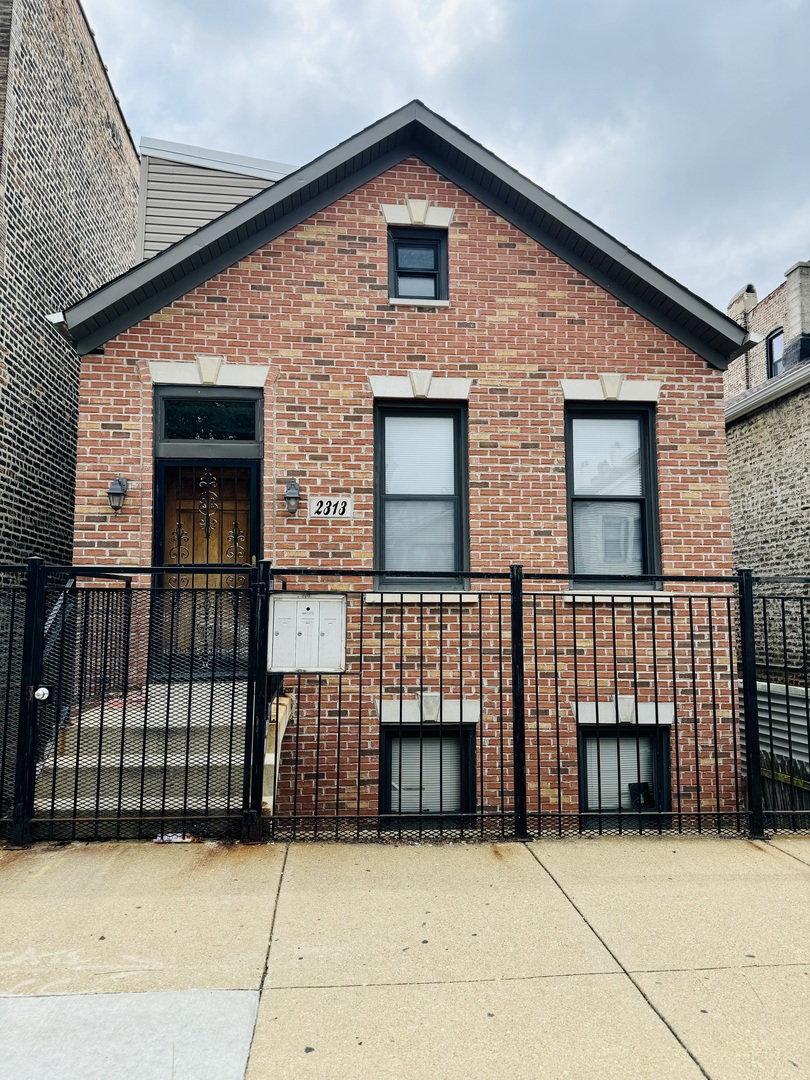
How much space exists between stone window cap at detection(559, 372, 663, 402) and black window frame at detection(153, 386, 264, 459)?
3132 mm

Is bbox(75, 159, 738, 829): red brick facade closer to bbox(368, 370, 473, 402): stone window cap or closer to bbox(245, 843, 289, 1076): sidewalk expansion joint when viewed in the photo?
bbox(368, 370, 473, 402): stone window cap

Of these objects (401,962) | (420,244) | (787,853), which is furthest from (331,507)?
(787,853)

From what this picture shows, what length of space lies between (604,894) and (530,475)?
4090mm

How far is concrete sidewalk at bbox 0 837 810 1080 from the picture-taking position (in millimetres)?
2697

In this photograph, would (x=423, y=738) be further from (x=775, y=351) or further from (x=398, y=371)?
(x=775, y=351)

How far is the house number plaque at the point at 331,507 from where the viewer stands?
22.8ft

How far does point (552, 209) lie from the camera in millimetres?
7348

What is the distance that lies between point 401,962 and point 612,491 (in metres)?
5.27

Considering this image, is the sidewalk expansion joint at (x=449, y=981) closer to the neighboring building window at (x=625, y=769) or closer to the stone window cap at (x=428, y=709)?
the stone window cap at (x=428, y=709)

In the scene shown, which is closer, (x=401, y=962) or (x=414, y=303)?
(x=401, y=962)

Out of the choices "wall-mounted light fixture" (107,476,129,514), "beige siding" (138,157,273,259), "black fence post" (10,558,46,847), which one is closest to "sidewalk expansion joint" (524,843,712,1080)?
"black fence post" (10,558,46,847)

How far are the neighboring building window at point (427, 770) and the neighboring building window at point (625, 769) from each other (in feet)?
3.56

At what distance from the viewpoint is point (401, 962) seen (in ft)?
11.0

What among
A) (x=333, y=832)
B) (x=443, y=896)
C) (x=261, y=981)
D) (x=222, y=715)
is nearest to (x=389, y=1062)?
(x=261, y=981)
